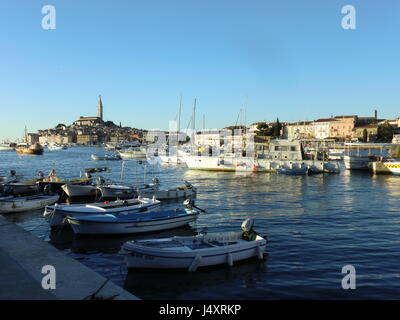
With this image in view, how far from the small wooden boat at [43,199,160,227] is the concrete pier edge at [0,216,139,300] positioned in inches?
379

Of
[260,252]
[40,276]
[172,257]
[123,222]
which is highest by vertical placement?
[40,276]

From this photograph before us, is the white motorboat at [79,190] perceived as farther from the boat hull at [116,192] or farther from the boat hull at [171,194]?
the boat hull at [171,194]

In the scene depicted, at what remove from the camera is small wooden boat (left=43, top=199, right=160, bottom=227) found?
854 inches

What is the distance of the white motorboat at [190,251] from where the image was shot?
14.5 m

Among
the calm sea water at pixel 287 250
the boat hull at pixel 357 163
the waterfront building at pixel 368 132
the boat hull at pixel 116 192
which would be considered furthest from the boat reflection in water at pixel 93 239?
the waterfront building at pixel 368 132

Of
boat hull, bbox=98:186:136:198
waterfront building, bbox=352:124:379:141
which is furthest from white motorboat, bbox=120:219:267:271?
waterfront building, bbox=352:124:379:141

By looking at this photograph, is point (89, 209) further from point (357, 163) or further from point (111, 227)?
point (357, 163)

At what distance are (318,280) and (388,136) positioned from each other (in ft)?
468

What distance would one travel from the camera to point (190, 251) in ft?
47.8

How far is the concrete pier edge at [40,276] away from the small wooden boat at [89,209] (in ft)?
31.6

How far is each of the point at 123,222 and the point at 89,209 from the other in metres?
3.85

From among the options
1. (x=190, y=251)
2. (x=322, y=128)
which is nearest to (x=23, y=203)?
(x=190, y=251)

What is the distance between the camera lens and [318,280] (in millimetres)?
13969

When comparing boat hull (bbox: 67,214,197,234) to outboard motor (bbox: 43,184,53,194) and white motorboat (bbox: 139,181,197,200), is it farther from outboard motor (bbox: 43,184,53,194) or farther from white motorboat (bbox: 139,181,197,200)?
outboard motor (bbox: 43,184,53,194)
